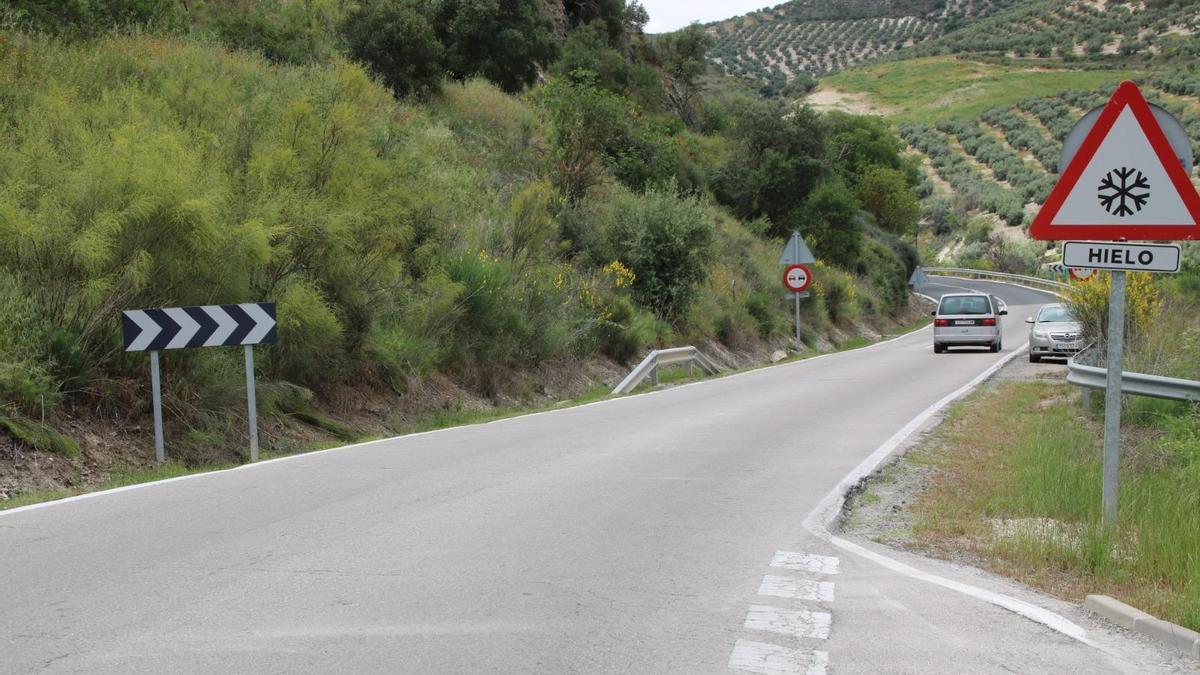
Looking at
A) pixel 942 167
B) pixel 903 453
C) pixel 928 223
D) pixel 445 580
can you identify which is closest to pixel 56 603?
pixel 445 580

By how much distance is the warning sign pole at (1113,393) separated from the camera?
23.1ft

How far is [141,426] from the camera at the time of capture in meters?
11.8

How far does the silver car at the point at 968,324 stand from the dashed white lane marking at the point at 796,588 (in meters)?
26.4

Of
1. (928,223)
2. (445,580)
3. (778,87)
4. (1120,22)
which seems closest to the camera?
(445,580)

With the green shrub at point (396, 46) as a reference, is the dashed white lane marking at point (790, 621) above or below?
below

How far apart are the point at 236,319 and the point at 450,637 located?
23.5 ft

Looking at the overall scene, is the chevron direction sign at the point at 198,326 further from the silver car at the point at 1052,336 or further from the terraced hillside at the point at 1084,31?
the terraced hillside at the point at 1084,31

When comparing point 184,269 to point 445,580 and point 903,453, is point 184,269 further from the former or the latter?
point 903,453

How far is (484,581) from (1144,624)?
3.68 m

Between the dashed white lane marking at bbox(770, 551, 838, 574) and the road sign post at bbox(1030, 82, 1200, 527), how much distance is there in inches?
81.7

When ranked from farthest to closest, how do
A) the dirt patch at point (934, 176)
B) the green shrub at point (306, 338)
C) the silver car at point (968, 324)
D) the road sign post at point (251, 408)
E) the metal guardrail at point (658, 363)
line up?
the dirt patch at point (934, 176) < the silver car at point (968, 324) < the metal guardrail at point (658, 363) < the green shrub at point (306, 338) < the road sign post at point (251, 408)

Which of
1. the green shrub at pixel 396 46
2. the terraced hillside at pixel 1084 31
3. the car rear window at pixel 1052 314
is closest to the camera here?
the car rear window at pixel 1052 314

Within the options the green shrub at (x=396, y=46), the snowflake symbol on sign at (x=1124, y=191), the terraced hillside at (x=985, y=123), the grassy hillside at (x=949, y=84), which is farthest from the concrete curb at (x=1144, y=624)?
the grassy hillside at (x=949, y=84)

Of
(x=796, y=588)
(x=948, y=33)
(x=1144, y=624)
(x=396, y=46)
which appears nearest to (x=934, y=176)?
(x=948, y=33)
